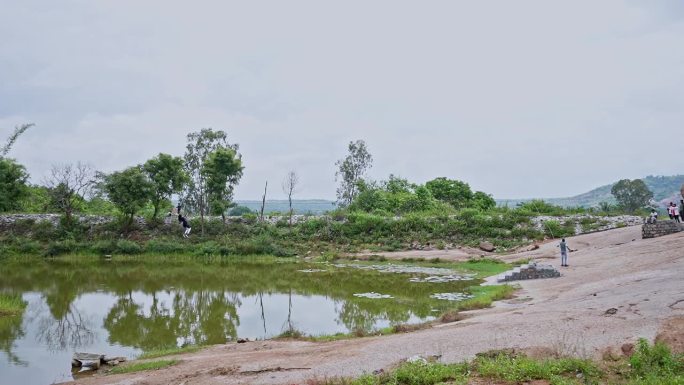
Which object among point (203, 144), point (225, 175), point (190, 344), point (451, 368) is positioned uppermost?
point (203, 144)

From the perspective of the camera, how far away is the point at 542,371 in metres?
8.27

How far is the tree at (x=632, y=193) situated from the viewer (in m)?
68.0

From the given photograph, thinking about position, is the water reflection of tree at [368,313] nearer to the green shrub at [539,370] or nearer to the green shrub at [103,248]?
the green shrub at [539,370]

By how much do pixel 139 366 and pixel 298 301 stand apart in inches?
428

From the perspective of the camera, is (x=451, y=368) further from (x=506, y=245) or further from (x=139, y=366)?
(x=506, y=245)

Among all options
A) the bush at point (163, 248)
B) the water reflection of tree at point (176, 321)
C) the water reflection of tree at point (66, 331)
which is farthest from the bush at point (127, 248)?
the water reflection of tree at point (66, 331)

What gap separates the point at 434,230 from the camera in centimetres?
4428

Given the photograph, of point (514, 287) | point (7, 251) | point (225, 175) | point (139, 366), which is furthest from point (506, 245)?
point (7, 251)

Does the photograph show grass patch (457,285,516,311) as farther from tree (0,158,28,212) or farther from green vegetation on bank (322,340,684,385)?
tree (0,158,28,212)

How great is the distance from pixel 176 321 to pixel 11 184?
135 ft

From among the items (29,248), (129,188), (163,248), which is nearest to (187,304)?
(163,248)

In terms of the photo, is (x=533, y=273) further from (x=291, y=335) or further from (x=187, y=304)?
(x=187, y=304)

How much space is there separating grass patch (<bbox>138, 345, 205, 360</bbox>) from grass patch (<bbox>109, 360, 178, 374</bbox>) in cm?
100

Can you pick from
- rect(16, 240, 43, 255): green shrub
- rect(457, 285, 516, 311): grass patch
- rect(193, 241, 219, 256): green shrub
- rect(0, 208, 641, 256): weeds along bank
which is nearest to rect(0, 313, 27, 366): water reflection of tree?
rect(457, 285, 516, 311): grass patch
